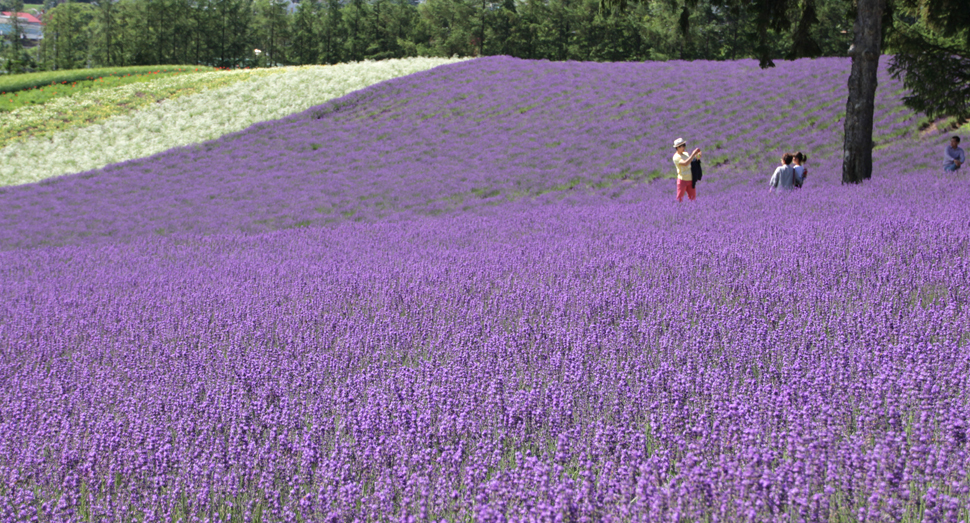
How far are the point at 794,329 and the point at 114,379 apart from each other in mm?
3738

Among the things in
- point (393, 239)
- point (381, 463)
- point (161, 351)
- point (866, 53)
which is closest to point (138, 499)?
point (381, 463)

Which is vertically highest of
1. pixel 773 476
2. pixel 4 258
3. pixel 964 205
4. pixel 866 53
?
pixel 866 53

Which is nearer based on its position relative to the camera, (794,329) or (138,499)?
(138,499)

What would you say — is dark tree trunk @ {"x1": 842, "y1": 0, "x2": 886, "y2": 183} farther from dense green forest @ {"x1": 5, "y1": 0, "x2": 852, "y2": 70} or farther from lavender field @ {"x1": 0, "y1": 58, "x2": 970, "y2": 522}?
dense green forest @ {"x1": 5, "y1": 0, "x2": 852, "y2": 70}

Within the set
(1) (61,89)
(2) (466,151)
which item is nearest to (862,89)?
(2) (466,151)

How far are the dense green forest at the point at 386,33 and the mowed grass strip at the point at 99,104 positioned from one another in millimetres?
24493

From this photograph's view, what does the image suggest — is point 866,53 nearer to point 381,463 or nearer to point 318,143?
point 381,463

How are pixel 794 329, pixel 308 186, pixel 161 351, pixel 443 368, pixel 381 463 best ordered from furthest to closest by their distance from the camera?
pixel 308 186, pixel 161 351, pixel 794 329, pixel 443 368, pixel 381 463

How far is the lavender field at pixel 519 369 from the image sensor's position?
2258 millimetres

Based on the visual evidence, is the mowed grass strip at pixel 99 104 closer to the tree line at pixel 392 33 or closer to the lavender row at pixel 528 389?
the tree line at pixel 392 33

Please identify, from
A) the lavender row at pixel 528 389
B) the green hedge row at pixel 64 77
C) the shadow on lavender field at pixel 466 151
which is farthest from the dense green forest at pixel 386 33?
the lavender row at pixel 528 389

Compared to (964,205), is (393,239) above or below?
below

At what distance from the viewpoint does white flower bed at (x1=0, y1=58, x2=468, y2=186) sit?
76.2 ft

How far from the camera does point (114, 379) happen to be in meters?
3.97
